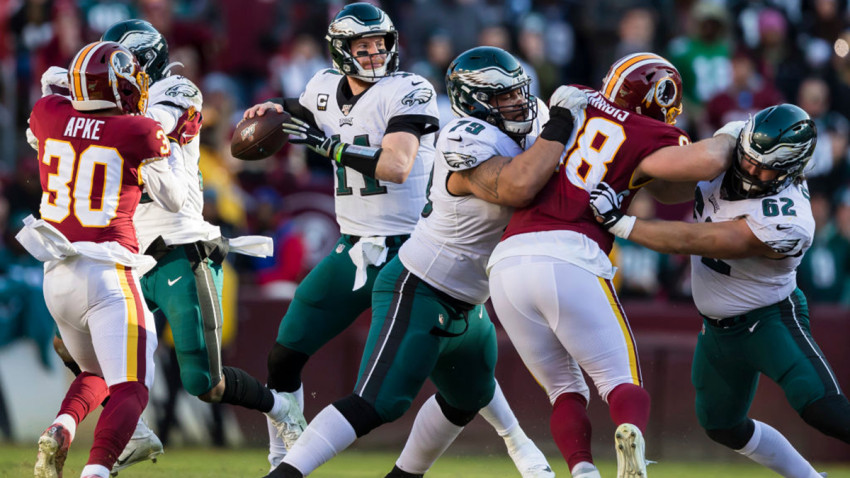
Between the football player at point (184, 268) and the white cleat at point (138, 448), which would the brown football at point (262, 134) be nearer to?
the football player at point (184, 268)

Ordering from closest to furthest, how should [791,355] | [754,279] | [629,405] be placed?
[629,405] < [791,355] < [754,279]

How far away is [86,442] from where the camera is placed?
8.45 m

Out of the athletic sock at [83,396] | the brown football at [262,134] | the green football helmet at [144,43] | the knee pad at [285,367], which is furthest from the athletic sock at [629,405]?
the green football helmet at [144,43]

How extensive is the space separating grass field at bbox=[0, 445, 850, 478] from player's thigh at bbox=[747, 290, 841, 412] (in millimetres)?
2124

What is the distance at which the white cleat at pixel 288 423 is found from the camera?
6105 millimetres

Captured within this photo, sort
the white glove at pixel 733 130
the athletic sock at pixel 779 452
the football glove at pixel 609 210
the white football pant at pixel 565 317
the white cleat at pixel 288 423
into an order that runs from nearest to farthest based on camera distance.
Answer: the white football pant at pixel 565 317, the football glove at pixel 609 210, the white glove at pixel 733 130, the athletic sock at pixel 779 452, the white cleat at pixel 288 423

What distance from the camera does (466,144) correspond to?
5.04 meters

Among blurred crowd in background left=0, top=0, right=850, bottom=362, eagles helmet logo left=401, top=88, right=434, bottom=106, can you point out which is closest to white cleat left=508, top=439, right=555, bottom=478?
eagles helmet logo left=401, top=88, right=434, bottom=106

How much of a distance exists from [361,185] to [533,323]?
139 centimetres

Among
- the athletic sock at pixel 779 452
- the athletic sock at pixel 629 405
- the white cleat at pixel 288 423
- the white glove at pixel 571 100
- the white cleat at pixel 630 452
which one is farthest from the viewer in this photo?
the white cleat at pixel 288 423

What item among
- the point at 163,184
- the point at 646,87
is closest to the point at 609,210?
the point at 646,87

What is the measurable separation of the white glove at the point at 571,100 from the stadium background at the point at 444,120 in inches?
84.7

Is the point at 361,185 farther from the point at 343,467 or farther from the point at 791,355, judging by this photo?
the point at 343,467

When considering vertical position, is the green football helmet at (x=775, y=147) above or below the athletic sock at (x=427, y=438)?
above
